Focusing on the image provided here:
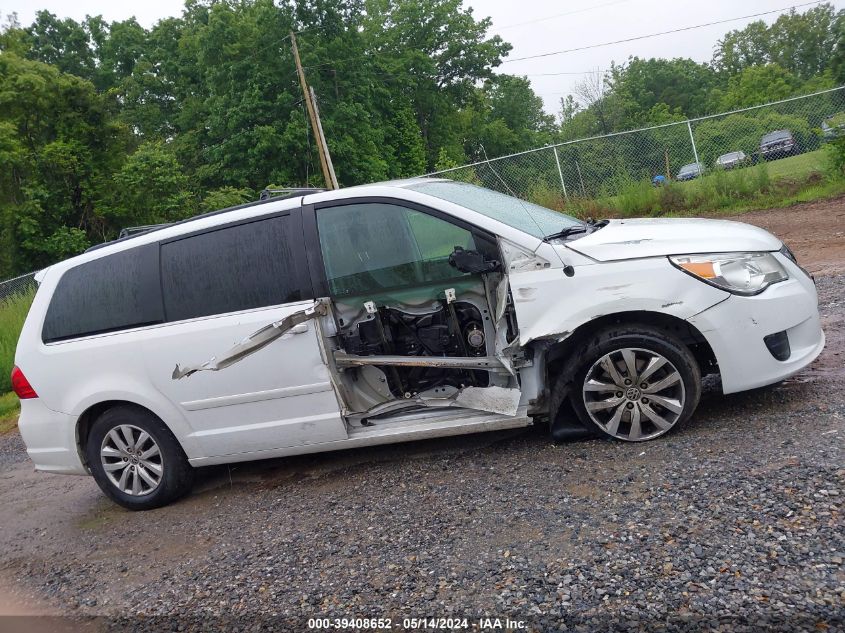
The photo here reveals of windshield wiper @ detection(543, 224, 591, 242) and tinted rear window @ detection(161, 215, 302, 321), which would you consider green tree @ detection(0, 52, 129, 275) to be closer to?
tinted rear window @ detection(161, 215, 302, 321)

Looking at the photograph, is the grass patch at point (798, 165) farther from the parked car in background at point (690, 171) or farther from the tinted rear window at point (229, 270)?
the tinted rear window at point (229, 270)

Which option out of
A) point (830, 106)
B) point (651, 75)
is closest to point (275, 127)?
point (830, 106)

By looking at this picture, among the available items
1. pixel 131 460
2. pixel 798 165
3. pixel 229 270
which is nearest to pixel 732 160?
pixel 798 165

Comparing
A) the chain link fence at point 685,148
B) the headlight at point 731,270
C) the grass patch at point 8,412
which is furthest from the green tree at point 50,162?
the headlight at point 731,270

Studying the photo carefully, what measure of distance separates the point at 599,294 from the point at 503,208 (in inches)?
42.1

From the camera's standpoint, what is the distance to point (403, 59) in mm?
52156

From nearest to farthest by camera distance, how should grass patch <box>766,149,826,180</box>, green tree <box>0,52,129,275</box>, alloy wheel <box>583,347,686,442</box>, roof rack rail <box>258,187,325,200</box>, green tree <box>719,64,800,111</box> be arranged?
alloy wheel <box>583,347,686,442</box> < roof rack rail <box>258,187,325,200</box> < grass patch <box>766,149,826,180</box> < green tree <box>0,52,129,275</box> < green tree <box>719,64,800,111</box>

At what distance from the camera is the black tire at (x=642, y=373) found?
4398 mm

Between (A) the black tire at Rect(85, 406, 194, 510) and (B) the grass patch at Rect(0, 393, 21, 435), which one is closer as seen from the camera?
(A) the black tire at Rect(85, 406, 194, 510)

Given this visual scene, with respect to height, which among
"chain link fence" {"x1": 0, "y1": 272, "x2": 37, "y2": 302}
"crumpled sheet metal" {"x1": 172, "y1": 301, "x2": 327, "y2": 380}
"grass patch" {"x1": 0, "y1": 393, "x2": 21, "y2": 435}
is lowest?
"grass patch" {"x1": 0, "y1": 393, "x2": 21, "y2": 435}

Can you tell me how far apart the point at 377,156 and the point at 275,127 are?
20.8 ft

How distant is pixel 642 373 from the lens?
4430mm

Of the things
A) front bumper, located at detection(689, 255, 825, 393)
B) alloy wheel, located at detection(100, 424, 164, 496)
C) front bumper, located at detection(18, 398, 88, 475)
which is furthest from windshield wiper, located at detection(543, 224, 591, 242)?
front bumper, located at detection(18, 398, 88, 475)

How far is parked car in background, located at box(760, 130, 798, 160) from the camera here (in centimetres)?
1518
